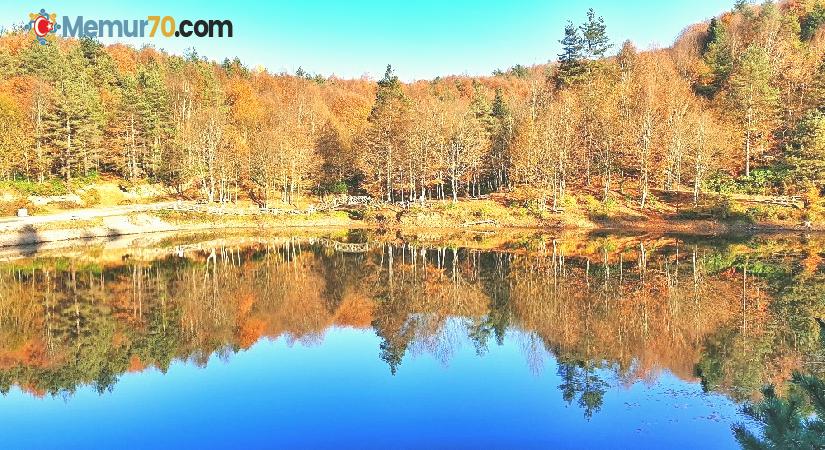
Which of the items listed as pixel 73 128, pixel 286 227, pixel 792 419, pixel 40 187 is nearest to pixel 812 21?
pixel 286 227

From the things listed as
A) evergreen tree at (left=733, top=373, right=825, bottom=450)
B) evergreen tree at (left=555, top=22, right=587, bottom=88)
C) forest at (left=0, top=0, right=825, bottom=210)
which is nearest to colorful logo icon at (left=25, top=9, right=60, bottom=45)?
forest at (left=0, top=0, right=825, bottom=210)

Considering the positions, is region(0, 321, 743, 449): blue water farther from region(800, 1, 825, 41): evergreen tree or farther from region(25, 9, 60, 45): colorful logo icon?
region(800, 1, 825, 41): evergreen tree

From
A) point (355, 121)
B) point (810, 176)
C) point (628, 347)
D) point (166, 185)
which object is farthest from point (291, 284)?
point (355, 121)

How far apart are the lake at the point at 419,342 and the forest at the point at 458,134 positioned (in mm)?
22827

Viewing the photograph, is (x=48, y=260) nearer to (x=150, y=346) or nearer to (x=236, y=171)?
(x=150, y=346)

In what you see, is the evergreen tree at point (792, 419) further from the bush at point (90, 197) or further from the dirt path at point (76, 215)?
the bush at point (90, 197)

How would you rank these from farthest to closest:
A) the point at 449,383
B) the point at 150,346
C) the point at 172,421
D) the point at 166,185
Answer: the point at 166,185, the point at 150,346, the point at 449,383, the point at 172,421

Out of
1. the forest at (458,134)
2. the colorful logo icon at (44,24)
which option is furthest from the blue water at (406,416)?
the colorful logo icon at (44,24)

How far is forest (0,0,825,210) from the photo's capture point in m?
58.0

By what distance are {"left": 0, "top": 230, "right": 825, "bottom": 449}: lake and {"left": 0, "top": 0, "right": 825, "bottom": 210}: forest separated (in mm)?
22827

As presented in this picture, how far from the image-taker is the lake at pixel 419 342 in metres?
13.1

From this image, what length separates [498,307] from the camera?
2445 cm

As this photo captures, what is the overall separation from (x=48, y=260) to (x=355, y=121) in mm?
51895

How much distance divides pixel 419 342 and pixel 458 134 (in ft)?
139
